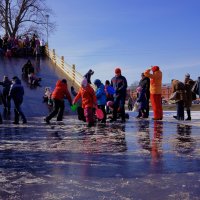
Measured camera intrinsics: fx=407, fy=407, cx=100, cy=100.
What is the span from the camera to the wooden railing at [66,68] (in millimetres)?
25688

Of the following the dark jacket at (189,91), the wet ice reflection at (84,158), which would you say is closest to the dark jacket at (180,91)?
the dark jacket at (189,91)

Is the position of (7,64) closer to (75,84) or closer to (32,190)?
(75,84)

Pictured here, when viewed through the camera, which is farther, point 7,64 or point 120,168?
point 7,64

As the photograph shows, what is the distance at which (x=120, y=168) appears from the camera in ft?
19.2

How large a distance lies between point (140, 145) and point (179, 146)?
2.51ft

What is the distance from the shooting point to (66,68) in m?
29.5

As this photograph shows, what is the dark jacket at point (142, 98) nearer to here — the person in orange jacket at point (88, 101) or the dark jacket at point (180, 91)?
the dark jacket at point (180, 91)

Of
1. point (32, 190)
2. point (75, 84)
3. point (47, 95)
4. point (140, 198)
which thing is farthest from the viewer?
point (75, 84)

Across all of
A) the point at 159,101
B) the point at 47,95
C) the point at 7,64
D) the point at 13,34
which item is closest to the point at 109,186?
the point at 159,101

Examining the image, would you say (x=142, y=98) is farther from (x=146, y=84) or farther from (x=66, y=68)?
(x=66, y=68)

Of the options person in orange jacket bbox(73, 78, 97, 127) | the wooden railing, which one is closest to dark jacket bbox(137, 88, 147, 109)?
person in orange jacket bbox(73, 78, 97, 127)

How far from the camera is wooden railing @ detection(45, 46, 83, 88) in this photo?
25688mm

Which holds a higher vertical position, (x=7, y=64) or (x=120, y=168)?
(x=7, y=64)

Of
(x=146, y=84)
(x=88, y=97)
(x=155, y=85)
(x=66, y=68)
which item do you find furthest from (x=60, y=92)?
(x=66, y=68)
